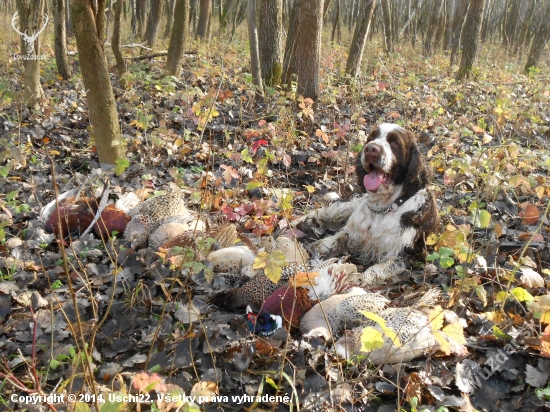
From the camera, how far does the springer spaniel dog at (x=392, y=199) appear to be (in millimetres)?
3650

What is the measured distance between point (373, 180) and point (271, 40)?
5.37 meters

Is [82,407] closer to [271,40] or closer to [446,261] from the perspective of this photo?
[446,261]

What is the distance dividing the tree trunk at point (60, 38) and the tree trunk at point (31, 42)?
51.1 inches

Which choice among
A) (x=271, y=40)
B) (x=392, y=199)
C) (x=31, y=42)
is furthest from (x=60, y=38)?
(x=392, y=199)

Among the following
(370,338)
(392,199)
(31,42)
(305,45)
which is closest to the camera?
(370,338)

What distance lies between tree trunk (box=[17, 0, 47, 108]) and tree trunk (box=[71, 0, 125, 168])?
243cm

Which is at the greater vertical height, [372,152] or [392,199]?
[372,152]

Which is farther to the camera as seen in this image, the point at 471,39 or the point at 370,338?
the point at 471,39

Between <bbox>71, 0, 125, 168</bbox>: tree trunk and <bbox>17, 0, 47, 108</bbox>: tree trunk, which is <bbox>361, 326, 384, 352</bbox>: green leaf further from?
<bbox>17, 0, 47, 108</bbox>: tree trunk

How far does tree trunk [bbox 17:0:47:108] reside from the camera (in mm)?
6570

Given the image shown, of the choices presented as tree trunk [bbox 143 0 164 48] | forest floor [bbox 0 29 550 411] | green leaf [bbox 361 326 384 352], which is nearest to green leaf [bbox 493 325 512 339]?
forest floor [bbox 0 29 550 411]

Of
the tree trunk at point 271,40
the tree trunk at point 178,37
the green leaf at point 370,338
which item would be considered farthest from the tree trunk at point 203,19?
the green leaf at point 370,338

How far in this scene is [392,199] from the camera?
385cm

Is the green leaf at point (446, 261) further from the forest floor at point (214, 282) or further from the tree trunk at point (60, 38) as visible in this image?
the tree trunk at point (60, 38)
